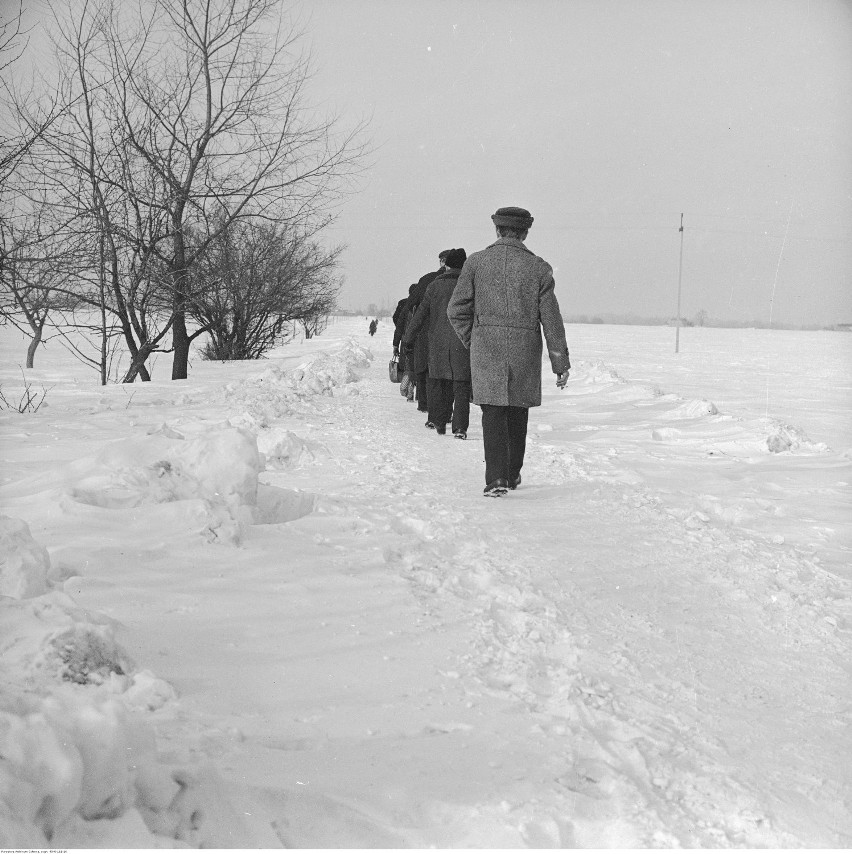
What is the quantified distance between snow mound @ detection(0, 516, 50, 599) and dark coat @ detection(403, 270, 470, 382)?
5440mm

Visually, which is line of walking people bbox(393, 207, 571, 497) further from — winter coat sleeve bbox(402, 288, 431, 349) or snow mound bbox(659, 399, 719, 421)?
snow mound bbox(659, 399, 719, 421)

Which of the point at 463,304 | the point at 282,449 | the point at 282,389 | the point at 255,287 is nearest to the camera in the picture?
the point at 463,304

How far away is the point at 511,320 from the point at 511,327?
0.15ft

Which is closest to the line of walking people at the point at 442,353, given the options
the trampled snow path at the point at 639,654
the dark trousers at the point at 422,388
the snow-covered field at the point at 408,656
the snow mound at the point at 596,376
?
the dark trousers at the point at 422,388

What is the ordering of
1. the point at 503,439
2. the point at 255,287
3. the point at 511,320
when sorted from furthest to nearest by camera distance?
the point at 255,287, the point at 511,320, the point at 503,439

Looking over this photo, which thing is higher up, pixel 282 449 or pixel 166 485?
pixel 166 485

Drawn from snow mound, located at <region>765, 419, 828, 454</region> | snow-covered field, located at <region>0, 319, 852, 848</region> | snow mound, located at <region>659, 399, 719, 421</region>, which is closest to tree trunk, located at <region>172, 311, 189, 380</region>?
snow mound, located at <region>659, 399, 719, 421</region>

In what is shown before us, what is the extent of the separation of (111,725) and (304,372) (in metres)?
12.0

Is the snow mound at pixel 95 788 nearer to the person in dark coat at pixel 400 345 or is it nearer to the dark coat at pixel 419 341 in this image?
the person in dark coat at pixel 400 345

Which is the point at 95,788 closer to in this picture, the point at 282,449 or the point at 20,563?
the point at 20,563

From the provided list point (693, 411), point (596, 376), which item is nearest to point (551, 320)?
point (693, 411)

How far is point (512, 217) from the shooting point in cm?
594

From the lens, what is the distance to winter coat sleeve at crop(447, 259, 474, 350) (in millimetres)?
6031

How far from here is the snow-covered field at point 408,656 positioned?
1.78 m
